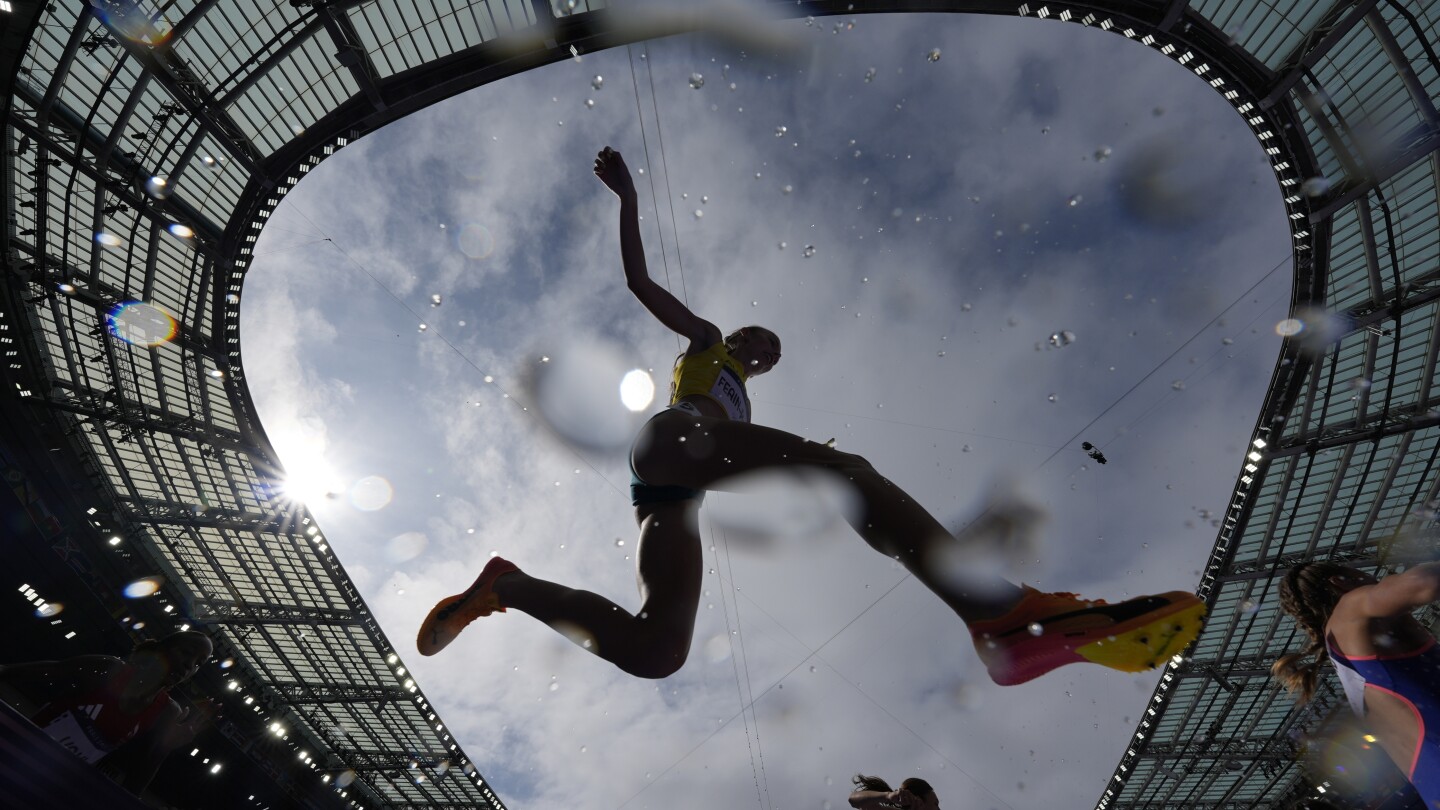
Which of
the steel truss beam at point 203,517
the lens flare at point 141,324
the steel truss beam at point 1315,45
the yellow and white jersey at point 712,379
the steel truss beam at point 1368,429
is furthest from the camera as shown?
the steel truss beam at point 203,517

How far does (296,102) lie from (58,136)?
4.27 m

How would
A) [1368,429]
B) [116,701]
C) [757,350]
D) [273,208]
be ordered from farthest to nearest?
[1368,429] < [273,208] < [757,350] < [116,701]

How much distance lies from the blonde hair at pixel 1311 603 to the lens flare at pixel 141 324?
2181 centimetres

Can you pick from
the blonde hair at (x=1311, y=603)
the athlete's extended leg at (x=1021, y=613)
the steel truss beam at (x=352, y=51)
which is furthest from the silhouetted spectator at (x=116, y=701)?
the steel truss beam at (x=352, y=51)

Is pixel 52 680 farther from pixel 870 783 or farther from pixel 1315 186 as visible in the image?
pixel 1315 186

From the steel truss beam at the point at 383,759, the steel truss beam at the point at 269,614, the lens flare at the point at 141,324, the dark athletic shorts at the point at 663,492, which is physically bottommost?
the dark athletic shorts at the point at 663,492

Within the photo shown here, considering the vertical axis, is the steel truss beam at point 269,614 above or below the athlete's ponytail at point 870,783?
above

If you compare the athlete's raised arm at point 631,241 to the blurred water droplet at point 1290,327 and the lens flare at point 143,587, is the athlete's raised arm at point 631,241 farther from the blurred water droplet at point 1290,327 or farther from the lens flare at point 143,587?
the lens flare at point 143,587

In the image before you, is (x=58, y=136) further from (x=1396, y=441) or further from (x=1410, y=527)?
(x=1410, y=527)

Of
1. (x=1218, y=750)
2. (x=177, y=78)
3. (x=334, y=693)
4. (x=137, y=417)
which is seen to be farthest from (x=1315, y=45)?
(x=334, y=693)

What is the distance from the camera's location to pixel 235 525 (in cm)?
2131

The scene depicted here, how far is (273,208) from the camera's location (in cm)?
1537

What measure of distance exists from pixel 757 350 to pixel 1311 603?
3.27 meters

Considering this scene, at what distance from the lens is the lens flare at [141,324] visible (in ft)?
52.8
